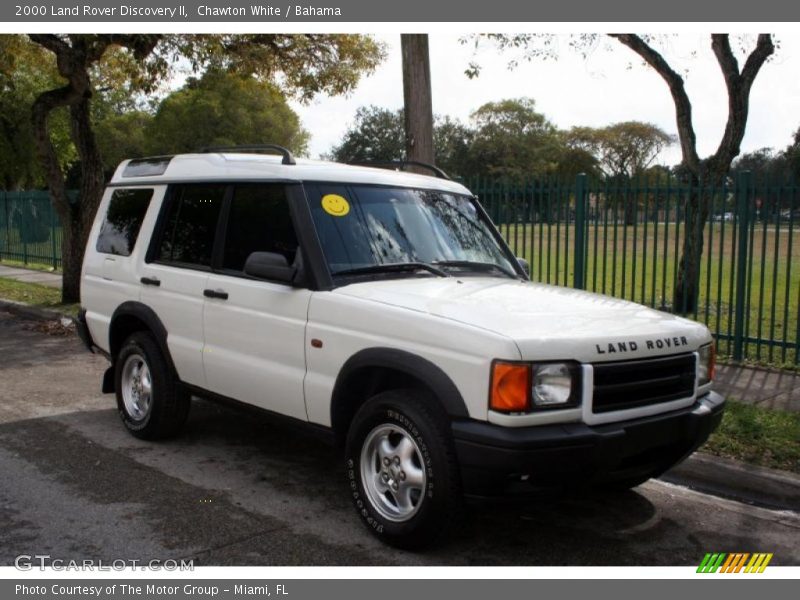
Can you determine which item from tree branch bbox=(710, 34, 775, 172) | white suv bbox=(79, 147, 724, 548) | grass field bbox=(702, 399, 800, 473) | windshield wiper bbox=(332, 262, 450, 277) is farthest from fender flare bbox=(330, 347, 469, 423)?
tree branch bbox=(710, 34, 775, 172)

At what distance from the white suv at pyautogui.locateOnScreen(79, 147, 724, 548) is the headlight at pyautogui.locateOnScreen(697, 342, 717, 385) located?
0.01 m

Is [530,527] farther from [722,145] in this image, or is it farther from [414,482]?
[722,145]

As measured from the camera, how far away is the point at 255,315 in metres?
5.10

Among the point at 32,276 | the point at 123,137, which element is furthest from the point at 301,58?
the point at 123,137

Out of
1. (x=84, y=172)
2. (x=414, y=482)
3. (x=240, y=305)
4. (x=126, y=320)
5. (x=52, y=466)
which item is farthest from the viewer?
(x=84, y=172)

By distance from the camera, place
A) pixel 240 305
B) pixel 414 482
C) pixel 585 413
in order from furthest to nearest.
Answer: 1. pixel 240 305
2. pixel 414 482
3. pixel 585 413

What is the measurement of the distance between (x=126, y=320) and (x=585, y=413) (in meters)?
3.85

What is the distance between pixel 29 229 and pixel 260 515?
2004cm

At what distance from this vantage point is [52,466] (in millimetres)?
5648

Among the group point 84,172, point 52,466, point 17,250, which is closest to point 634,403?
point 52,466

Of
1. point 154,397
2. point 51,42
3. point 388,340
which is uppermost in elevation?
point 51,42

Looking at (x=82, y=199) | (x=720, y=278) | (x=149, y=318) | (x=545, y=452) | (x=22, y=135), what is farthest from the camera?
(x=22, y=135)

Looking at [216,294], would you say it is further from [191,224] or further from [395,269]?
[395,269]

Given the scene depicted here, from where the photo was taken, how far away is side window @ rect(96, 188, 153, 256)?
6.39m
